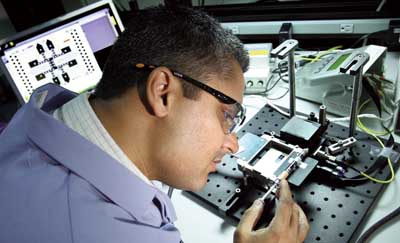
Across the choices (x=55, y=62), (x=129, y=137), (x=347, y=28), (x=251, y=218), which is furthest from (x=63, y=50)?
(x=347, y=28)

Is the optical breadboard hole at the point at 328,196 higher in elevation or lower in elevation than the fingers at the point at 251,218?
lower

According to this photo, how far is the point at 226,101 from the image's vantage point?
2.32 feet

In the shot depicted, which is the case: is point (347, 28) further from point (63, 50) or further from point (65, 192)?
point (65, 192)

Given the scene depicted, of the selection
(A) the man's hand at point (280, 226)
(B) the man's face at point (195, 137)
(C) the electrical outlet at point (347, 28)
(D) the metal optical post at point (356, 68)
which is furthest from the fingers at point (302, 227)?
(C) the electrical outlet at point (347, 28)

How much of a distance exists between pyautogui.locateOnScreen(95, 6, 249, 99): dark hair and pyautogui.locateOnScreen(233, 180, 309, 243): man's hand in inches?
13.8

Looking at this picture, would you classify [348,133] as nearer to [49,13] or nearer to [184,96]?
[184,96]

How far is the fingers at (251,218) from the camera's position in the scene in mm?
834

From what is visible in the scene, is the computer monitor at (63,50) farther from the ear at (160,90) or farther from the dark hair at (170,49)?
the ear at (160,90)

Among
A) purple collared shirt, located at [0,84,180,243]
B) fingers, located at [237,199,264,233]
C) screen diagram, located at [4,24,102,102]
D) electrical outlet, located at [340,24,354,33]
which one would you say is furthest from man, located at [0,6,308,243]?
electrical outlet, located at [340,24,354,33]

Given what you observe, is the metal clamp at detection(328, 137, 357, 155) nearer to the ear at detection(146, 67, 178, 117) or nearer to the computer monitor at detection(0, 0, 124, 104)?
the ear at detection(146, 67, 178, 117)

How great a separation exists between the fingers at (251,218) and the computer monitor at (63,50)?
36.0 inches

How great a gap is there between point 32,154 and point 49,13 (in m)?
1.19

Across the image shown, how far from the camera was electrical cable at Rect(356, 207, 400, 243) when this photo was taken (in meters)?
0.86

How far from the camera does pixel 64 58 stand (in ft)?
4.64
